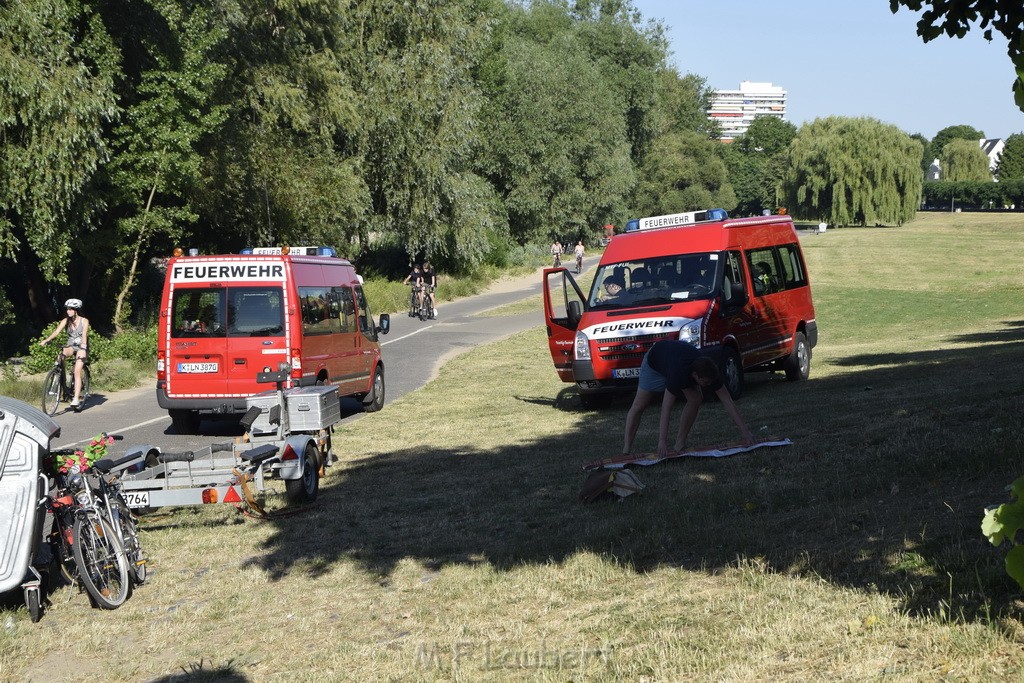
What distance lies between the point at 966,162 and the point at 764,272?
465ft

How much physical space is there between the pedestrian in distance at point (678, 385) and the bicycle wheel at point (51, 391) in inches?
427

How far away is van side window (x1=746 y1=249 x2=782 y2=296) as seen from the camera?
17.3m

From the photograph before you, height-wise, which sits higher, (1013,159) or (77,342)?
(1013,159)

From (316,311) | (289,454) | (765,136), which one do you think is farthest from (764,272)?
(765,136)

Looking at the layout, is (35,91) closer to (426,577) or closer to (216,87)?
(216,87)

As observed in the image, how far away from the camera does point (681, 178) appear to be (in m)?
109

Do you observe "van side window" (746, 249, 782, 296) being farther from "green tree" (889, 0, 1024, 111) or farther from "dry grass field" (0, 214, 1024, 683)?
"green tree" (889, 0, 1024, 111)

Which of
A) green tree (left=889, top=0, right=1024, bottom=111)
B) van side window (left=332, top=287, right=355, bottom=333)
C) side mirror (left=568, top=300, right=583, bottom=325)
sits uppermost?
green tree (left=889, top=0, right=1024, bottom=111)

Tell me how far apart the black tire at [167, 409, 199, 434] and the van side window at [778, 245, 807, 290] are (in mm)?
9264

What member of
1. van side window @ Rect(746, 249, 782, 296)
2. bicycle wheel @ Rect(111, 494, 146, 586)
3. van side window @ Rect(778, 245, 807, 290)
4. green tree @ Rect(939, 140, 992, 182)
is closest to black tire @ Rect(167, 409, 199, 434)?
bicycle wheel @ Rect(111, 494, 146, 586)

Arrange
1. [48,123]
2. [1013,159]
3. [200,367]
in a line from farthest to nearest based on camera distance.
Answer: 1. [1013,159]
2. [48,123]
3. [200,367]

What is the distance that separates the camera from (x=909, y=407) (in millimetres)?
12219

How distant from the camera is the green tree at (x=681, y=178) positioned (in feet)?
320

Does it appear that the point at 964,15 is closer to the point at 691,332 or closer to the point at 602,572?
the point at 602,572
